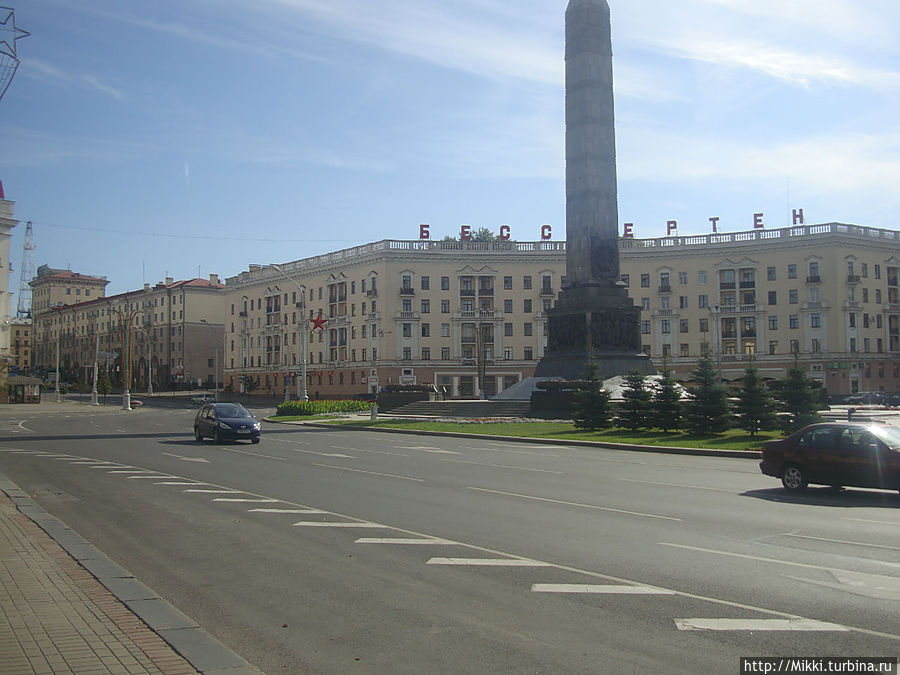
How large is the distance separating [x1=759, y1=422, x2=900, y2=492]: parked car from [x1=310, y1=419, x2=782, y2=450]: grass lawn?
9661 millimetres

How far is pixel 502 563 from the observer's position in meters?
9.09

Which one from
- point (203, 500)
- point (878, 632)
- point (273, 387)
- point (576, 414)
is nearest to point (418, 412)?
point (576, 414)

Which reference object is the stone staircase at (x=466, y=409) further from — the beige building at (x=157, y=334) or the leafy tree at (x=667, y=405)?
the beige building at (x=157, y=334)

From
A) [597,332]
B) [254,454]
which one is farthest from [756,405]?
[597,332]

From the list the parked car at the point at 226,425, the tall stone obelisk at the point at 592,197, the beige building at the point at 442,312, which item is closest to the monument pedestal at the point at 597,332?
the tall stone obelisk at the point at 592,197

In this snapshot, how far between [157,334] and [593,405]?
104306 millimetres

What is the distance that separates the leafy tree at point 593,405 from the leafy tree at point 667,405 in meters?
2.66

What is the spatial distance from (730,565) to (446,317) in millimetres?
83961

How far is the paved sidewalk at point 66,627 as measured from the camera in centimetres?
566

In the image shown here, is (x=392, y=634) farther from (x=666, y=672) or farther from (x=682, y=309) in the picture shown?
(x=682, y=309)

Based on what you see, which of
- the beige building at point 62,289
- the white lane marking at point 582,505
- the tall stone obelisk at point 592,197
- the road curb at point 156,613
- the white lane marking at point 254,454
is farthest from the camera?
the beige building at point 62,289

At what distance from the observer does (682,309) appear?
8994 cm

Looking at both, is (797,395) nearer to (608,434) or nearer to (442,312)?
(608,434)

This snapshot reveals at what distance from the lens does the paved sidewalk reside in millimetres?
5656
